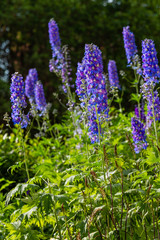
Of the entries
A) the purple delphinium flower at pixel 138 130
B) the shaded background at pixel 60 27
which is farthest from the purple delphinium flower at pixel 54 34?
the shaded background at pixel 60 27

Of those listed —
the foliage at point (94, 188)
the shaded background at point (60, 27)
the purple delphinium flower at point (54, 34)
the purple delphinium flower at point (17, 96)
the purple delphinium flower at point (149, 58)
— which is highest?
the shaded background at point (60, 27)

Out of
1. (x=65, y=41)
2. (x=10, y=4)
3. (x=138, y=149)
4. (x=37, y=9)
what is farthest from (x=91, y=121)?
(x=10, y=4)

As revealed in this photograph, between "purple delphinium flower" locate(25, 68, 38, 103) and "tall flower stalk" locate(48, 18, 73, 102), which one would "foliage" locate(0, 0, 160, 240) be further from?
"purple delphinium flower" locate(25, 68, 38, 103)

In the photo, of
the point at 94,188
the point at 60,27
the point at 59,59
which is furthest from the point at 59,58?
the point at 60,27

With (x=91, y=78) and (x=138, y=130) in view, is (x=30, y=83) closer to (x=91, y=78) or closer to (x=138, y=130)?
(x=138, y=130)

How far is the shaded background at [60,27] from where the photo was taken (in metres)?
10.2

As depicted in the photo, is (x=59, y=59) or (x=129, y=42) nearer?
(x=129, y=42)

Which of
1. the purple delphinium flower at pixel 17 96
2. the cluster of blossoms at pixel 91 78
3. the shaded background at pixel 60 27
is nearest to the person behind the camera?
the cluster of blossoms at pixel 91 78

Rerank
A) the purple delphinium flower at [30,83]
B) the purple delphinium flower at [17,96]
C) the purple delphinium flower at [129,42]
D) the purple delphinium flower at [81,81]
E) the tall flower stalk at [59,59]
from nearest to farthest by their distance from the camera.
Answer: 1. the purple delphinium flower at [81,81]
2. the purple delphinium flower at [17,96]
3. the purple delphinium flower at [129,42]
4. the tall flower stalk at [59,59]
5. the purple delphinium flower at [30,83]

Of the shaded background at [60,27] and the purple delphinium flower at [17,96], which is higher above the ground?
the shaded background at [60,27]

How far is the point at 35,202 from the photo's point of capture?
3.10 metres

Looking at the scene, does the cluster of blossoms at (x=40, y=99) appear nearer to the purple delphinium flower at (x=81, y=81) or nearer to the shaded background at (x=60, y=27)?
the purple delphinium flower at (x=81, y=81)

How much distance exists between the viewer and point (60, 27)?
402 inches

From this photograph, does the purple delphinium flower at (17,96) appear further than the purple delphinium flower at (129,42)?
No
